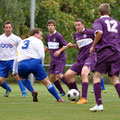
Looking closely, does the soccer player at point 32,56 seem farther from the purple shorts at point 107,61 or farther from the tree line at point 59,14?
the tree line at point 59,14

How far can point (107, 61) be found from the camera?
825 centimetres

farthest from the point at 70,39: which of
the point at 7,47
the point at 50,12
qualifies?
the point at 7,47

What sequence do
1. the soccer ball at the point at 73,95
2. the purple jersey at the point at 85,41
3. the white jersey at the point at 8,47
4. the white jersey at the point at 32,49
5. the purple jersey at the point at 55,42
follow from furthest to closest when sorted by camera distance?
the purple jersey at the point at 55,42, the white jersey at the point at 8,47, the purple jersey at the point at 85,41, the soccer ball at the point at 73,95, the white jersey at the point at 32,49

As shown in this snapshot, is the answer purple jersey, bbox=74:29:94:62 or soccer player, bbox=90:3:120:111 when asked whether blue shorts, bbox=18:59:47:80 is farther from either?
soccer player, bbox=90:3:120:111

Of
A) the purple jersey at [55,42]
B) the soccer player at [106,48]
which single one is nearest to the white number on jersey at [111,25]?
the soccer player at [106,48]

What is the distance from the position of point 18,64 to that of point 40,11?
73.4 feet

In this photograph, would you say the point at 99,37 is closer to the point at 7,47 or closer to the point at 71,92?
the point at 71,92

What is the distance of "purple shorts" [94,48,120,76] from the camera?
8.24 metres

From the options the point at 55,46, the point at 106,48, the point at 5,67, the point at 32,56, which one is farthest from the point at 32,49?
the point at 55,46

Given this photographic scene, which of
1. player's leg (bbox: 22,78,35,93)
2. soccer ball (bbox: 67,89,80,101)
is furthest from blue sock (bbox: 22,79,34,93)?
soccer ball (bbox: 67,89,80,101)

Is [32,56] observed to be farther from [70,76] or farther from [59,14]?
[59,14]

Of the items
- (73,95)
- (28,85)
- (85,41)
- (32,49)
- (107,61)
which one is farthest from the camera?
(28,85)

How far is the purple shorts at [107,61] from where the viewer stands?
8.24 m

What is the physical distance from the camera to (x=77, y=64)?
11000 millimetres
